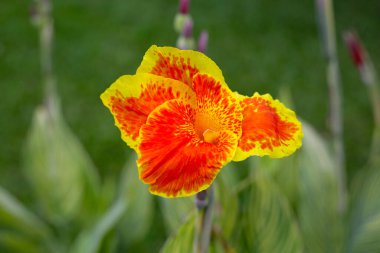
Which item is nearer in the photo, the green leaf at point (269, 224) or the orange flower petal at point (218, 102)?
the orange flower petal at point (218, 102)

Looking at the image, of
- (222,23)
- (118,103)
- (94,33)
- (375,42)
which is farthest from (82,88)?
(118,103)

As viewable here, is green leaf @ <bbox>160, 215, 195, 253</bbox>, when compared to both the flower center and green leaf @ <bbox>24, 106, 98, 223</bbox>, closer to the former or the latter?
the flower center

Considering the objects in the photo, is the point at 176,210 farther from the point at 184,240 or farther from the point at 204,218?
the point at 204,218

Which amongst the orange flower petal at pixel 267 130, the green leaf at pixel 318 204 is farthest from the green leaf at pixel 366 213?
the orange flower petal at pixel 267 130

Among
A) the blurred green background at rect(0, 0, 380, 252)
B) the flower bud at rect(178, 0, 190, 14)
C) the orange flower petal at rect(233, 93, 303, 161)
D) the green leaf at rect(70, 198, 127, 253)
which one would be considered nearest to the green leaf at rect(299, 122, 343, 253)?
the green leaf at rect(70, 198, 127, 253)

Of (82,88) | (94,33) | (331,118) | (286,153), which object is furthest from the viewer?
(94,33)

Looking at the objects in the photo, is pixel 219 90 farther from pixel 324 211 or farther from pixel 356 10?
pixel 356 10

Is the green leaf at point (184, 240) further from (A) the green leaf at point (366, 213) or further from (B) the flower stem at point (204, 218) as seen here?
(A) the green leaf at point (366, 213)

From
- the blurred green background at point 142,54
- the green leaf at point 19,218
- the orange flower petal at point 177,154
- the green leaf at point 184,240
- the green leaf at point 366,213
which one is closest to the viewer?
the orange flower petal at point 177,154
